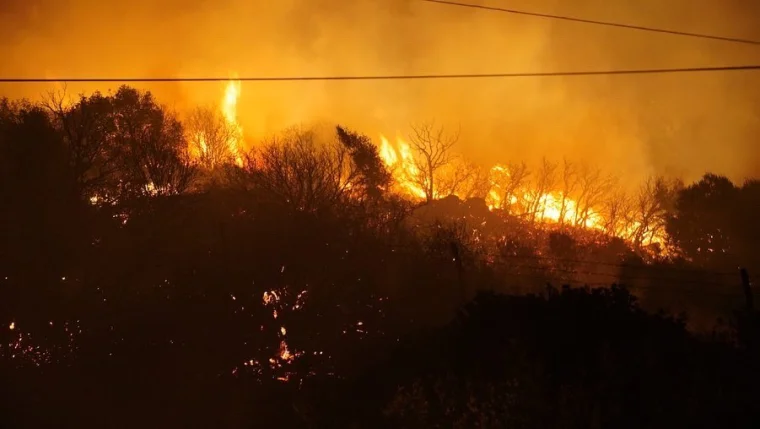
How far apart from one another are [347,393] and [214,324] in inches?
317

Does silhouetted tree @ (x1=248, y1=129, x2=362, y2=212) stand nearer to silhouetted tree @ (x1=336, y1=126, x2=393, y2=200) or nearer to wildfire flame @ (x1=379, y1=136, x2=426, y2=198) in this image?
silhouetted tree @ (x1=336, y1=126, x2=393, y2=200)

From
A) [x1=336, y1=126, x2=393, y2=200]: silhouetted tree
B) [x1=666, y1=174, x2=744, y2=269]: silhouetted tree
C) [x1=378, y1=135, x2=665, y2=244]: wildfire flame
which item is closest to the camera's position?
[x1=336, y1=126, x2=393, y2=200]: silhouetted tree

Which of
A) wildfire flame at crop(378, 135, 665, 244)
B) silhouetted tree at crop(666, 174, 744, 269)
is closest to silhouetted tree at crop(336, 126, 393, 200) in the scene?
wildfire flame at crop(378, 135, 665, 244)

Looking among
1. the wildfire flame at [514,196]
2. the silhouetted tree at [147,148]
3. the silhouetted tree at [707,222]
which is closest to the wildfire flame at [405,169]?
the wildfire flame at [514,196]

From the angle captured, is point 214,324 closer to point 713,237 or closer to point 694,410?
point 694,410

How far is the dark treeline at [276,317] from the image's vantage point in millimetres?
11125

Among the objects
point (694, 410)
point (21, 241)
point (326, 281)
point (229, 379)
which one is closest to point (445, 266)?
point (326, 281)

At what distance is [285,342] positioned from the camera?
21.9 m

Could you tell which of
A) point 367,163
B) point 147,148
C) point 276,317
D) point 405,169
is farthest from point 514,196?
point 276,317

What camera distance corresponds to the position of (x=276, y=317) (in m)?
22.0

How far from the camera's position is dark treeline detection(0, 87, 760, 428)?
11125 mm

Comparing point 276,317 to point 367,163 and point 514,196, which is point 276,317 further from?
point 514,196

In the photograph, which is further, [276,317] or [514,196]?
[514,196]

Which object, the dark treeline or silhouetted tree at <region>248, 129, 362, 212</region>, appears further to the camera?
silhouetted tree at <region>248, 129, 362, 212</region>
